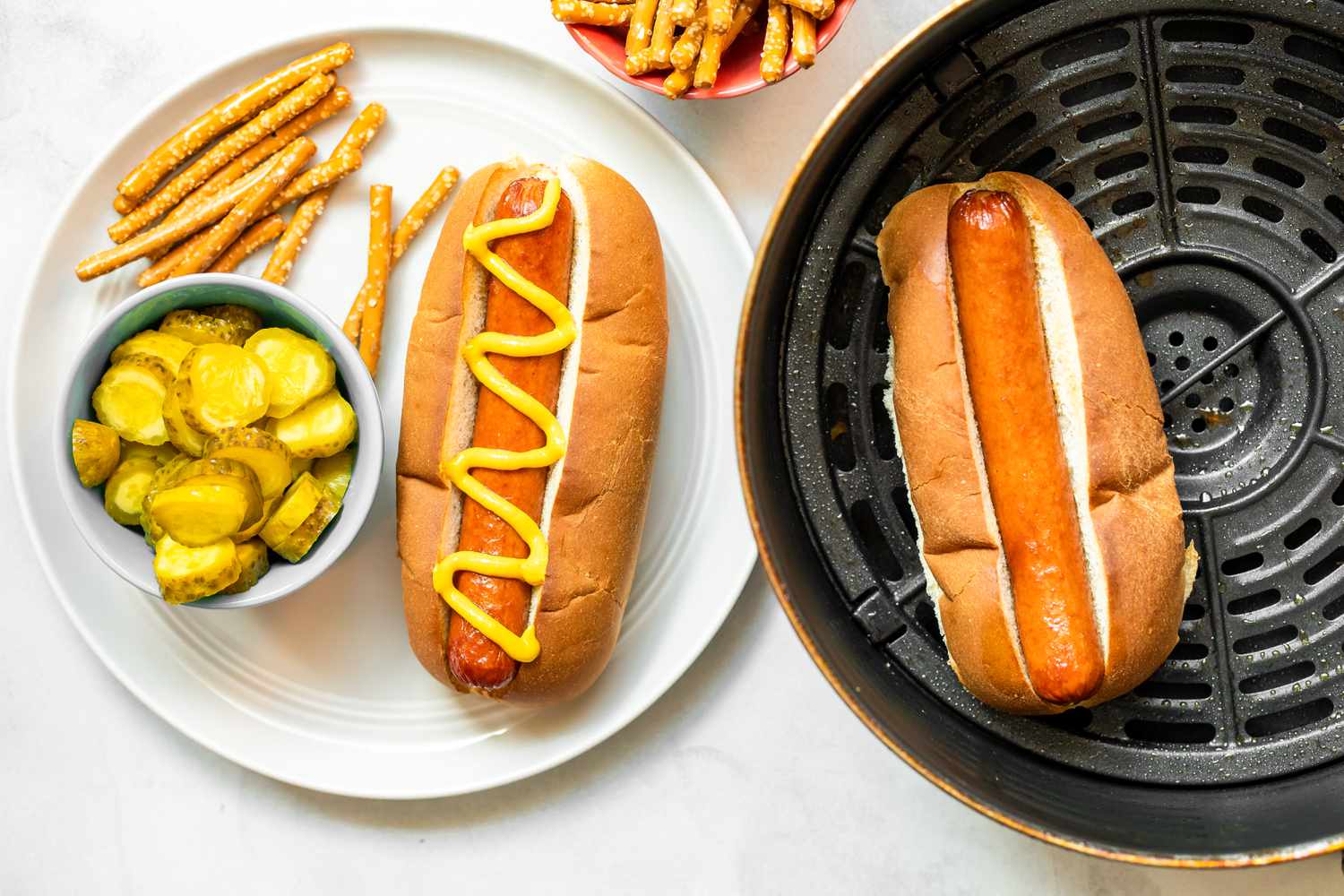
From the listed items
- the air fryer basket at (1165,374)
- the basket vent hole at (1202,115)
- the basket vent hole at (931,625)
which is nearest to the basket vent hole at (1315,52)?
the air fryer basket at (1165,374)

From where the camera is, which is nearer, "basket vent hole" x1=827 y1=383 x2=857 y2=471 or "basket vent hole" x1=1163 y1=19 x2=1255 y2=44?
"basket vent hole" x1=1163 y1=19 x2=1255 y2=44

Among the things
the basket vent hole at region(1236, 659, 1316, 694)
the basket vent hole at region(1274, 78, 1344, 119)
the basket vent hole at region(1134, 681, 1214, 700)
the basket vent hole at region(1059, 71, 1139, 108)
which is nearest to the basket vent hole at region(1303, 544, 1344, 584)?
the basket vent hole at region(1236, 659, 1316, 694)

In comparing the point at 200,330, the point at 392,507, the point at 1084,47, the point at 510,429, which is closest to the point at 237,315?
the point at 200,330

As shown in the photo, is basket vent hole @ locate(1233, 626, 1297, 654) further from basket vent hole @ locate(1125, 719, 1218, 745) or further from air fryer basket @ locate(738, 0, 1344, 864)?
basket vent hole @ locate(1125, 719, 1218, 745)

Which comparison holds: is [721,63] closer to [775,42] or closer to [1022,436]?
[775,42]

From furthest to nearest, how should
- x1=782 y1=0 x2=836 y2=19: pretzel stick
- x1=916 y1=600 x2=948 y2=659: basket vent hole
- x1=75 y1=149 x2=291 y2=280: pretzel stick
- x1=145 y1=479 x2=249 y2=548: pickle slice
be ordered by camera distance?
x1=75 y1=149 x2=291 y2=280: pretzel stick, x1=916 y1=600 x2=948 y2=659: basket vent hole, x1=782 y1=0 x2=836 y2=19: pretzel stick, x1=145 y1=479 x2=249 y2=548: pickle slice

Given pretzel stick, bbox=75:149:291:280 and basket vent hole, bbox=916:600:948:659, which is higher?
pretzel stick, bbox=75:149:291:280
